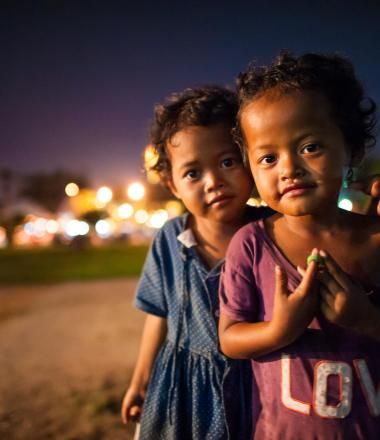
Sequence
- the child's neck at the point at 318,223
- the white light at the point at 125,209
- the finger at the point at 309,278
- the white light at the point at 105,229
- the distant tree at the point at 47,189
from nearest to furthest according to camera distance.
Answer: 1. the finger at the point at 309,278
2. the child's neck at the point at 318,223
3. the white light at the point at 125,209
4. the white light at the point at 105,229
5. the distant tree at the point at 47,189

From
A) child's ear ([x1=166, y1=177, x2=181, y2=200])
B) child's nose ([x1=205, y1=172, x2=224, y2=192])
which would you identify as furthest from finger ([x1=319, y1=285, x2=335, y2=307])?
child's ear ([x1=166, y1=177, x2=181, y2=200])

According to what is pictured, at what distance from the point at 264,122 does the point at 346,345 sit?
2.26ft

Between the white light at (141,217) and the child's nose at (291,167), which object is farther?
the white light at (141,217)

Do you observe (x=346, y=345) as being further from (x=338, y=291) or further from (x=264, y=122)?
(x=264, y=122)

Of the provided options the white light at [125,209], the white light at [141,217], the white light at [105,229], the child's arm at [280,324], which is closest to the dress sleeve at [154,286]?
the child's arm at [280,324]

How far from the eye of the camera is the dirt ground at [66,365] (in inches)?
125

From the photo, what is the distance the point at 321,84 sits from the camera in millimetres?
1159

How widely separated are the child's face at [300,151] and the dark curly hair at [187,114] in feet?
1.36

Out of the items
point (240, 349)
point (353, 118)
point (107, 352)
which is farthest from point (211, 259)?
point (107, 352)

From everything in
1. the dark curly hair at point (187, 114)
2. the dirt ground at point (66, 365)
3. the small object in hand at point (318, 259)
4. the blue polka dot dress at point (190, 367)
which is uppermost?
the dark curly hair at point (187, 114)

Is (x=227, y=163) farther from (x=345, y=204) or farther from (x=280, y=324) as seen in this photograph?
(x=280, y=324)

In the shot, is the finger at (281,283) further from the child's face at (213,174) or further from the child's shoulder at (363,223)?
the child's face at (213,174)

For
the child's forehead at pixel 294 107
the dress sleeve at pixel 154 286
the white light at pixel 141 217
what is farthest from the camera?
the white light at pixel 141 217

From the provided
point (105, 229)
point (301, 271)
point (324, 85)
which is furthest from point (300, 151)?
point (105, 229)
